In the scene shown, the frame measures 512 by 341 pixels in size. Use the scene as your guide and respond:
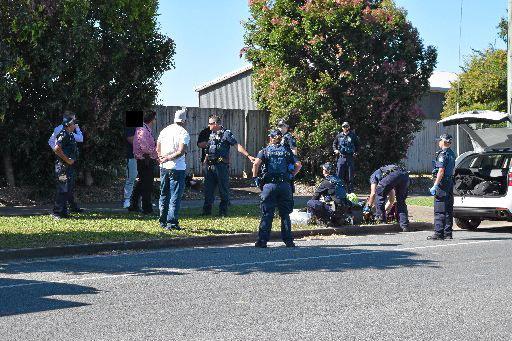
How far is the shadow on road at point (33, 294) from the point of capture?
312 inches

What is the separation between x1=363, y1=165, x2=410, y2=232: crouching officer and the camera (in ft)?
53.1

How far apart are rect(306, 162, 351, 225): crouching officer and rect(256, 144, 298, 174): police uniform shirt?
2760 millimetres

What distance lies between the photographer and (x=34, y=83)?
18.6 metres

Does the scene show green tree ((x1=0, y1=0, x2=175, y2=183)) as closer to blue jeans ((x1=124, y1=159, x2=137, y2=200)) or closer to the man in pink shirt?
blue jeans ((x1=124, y1=159, x2=137, y2=200))

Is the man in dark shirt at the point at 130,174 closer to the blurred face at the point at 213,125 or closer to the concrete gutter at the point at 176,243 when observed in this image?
the blurred face at the point at 213,125

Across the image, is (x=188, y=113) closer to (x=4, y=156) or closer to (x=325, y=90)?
(x=325, y=90)

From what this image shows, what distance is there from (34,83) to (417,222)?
841cm

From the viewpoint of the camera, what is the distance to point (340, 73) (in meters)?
24.7

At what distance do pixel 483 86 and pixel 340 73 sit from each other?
1629cm

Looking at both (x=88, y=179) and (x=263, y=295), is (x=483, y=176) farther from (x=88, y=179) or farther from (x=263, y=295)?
(x=263, y=295)

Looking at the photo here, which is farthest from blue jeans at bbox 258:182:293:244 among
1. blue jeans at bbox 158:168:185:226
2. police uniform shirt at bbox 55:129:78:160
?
police uniform shirt at bbox 55:129:78:160

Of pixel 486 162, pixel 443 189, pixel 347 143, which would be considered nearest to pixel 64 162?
pixel 443 189

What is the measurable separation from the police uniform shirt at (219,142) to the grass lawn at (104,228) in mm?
1213

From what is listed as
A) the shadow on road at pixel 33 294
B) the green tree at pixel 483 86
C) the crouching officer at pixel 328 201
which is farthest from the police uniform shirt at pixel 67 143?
the green tree at pixel 483 86
